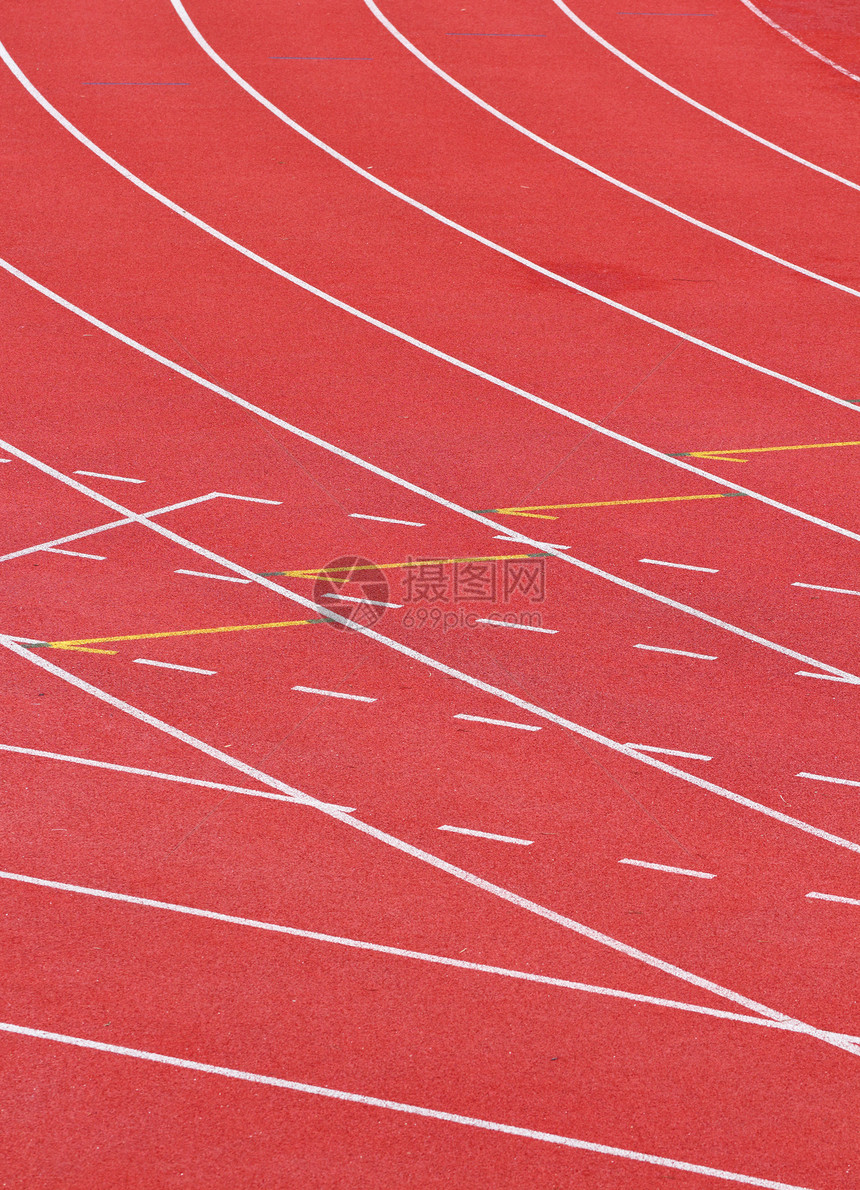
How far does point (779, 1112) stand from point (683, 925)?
3.86ft

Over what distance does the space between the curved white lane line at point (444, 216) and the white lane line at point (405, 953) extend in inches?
379

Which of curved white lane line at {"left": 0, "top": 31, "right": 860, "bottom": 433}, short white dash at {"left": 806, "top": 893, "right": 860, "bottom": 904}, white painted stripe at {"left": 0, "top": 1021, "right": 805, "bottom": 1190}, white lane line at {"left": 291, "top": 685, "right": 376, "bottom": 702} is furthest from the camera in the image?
curved white lane line at {"left": 0, "top": 31, "right": 860, "bottom": 433}

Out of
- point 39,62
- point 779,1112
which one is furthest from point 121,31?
point 779,1112

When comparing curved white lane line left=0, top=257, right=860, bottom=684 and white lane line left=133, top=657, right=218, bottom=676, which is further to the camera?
curved white lane line left=0, top=257, right=860, bottom=684

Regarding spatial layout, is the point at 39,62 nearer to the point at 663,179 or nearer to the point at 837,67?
the point at 663,179

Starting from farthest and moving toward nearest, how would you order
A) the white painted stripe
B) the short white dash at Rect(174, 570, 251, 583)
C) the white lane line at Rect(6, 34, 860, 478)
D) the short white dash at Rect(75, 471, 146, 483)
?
1. the white lane line at Rect(6, 34, 860, 478)
2. the short white dash at Rect(75, 471, 146, 483)
3. the short white dash at Rect(174, 570, 251, 583)
4. the white painted stripe

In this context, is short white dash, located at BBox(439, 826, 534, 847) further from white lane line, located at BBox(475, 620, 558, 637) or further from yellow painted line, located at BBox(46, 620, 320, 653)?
yellow painted line, located at BBox(46, 620, 320, 653)

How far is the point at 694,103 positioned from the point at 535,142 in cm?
270

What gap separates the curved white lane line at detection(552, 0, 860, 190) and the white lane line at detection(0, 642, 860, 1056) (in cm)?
1119

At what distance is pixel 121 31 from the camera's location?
813 inches

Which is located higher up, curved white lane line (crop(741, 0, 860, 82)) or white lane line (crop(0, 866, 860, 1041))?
curved white lane line (crop(741, 0, 860, 82))

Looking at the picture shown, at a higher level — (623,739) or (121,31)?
(121,31)

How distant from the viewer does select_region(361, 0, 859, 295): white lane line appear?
1575 cm

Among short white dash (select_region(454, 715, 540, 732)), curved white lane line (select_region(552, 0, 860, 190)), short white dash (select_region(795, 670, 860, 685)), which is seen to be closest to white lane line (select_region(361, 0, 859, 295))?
curved white lane line (select_region(552, 0, 860, 190))
